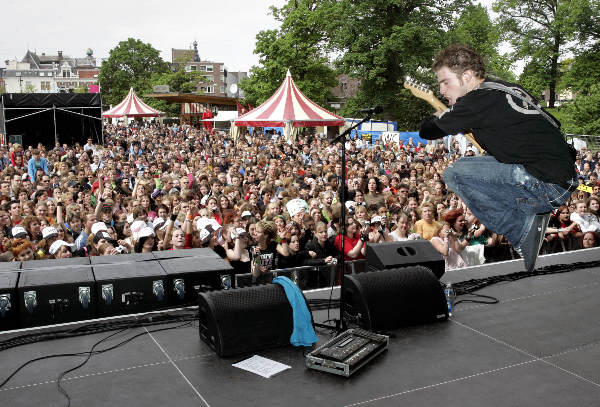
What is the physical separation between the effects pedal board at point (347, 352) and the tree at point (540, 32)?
29085 mm

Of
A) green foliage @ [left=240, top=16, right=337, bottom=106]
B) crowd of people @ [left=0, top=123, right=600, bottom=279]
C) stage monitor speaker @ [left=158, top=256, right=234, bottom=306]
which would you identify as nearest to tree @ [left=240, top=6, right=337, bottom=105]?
green foliage @ [left=240, top=16, right=337, bottom=106]

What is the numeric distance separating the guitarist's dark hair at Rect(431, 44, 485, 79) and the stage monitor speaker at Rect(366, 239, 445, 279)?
1.75 m

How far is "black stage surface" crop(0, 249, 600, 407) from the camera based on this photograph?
8.37 ft

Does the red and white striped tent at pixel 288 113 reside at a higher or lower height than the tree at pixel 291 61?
lower

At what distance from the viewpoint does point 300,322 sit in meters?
3.21

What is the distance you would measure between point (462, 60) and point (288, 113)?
11.6m

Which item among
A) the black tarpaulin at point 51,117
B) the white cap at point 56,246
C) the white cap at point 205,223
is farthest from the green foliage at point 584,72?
the white cap at point 56,246

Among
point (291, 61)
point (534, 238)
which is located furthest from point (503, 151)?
point (291, 61)

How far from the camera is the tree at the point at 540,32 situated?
27.8 metres

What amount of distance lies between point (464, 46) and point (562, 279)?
8.67ft

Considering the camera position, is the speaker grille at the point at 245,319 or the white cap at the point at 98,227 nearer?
the speaker grille at the point at 245,319

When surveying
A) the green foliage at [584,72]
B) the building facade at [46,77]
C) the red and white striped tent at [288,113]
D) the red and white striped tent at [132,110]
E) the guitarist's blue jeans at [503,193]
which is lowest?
the guitarist's blue jeans at [503,193]

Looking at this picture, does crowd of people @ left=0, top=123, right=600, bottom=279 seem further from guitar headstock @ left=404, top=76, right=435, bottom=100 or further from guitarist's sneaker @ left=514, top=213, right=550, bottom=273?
guitarist's sneaker @ left=514, top=213, right=550, bottom=273

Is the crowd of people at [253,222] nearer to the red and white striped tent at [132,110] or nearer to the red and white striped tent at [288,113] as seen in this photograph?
the red and white striped tent at [288,113]
